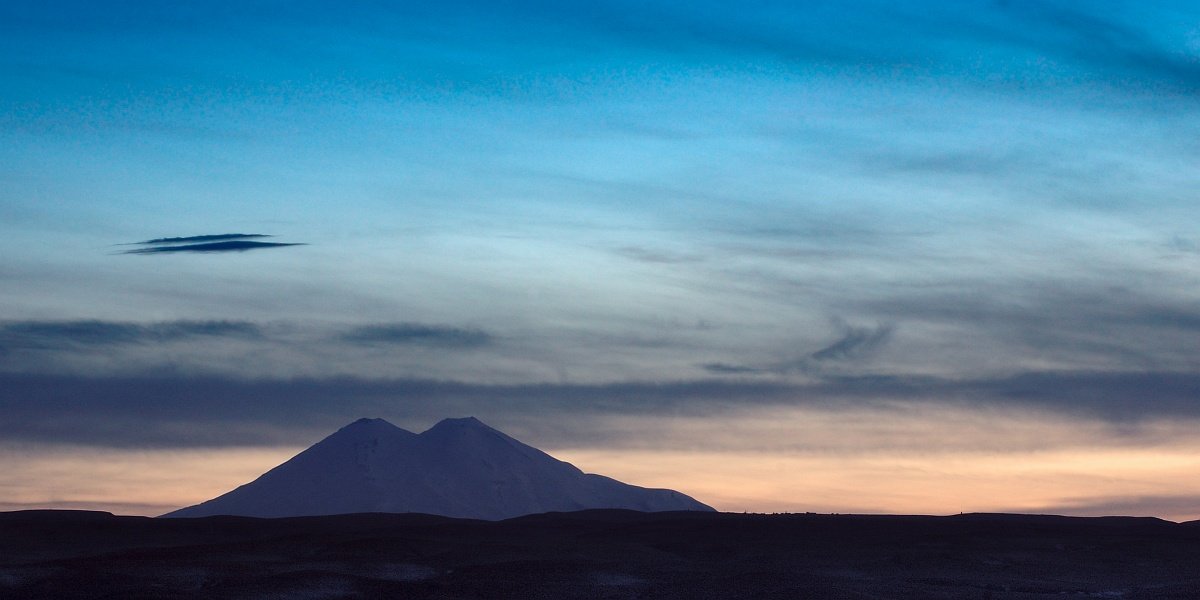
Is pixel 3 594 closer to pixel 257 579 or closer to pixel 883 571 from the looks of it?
pixel 257 579

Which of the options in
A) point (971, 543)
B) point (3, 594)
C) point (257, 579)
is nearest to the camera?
point (3, 594)

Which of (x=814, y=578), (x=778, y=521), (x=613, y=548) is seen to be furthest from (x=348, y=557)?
(x=778, y=521)

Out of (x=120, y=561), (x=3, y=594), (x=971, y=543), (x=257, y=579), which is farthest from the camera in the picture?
(x=971, y=543)

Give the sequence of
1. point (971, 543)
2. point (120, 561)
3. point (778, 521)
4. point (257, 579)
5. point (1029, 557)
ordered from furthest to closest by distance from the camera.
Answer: point (778, 521)
point (971, 543)
point (1029, 557)
point (120, 561)
point (257, 579)

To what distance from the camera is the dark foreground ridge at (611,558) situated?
1781 inches

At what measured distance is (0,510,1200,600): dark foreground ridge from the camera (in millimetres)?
45250

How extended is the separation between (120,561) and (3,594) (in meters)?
7.30

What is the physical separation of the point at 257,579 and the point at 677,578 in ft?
45.0

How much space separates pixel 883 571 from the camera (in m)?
51.5

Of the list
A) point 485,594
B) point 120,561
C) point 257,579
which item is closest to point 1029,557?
point 485,594

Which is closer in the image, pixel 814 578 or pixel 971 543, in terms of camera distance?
pixel 814 578

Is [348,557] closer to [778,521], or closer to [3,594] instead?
[3,594]

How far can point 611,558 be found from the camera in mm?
54094

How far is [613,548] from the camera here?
58062 mm
